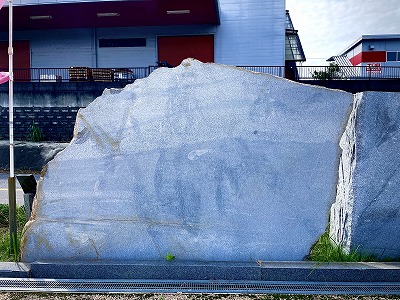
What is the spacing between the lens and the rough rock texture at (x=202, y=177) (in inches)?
150

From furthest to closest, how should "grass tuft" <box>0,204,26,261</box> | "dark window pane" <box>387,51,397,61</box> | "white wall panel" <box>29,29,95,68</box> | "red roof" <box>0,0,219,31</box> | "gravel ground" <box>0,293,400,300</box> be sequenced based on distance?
"dark window pane" <box>387,51,397,61</box> < "white wall panel" <box>29,29,95,68</box> < "red roof" <box>0,0,219,31</box> < "grass tuft" <box>0,204,26,261</box> < "gravel ground" <box>0,293,400,300</box>

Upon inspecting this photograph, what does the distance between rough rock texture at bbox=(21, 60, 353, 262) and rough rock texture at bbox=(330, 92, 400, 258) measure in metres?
0.23

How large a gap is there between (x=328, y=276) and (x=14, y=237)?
3.24 meters

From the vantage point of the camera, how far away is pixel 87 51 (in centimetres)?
2112

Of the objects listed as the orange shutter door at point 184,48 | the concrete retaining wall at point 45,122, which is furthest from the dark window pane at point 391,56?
the concrete retaining wall at point 45,122

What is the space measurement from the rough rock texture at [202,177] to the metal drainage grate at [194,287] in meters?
0.36

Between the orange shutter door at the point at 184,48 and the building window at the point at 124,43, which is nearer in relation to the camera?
the orange shutter door at the point at 184,48

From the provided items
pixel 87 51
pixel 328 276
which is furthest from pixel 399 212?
pixel 87 51

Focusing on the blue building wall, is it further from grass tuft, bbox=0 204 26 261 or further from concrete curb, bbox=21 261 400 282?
concrete curb, bbox=21 261 400 282

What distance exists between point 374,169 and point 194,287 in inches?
81.0

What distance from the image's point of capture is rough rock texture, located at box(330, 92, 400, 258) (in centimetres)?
365

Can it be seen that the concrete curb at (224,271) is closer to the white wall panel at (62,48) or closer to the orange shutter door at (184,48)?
the orange shutter door at (184,48)

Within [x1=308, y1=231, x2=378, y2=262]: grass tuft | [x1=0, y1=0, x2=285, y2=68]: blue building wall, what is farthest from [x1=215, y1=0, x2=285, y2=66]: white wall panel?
[x1=308, y1=231, x2=378, y2=262]: grass tuft

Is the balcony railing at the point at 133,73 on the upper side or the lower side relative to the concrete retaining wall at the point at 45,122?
upper
